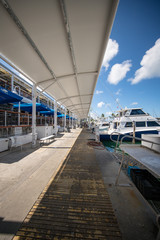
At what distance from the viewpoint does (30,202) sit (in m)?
1.96

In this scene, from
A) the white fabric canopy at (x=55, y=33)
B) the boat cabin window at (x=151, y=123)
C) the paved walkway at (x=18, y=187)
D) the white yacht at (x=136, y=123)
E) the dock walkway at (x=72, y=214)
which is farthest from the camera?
the boat cabin window at (x=151, y=123)

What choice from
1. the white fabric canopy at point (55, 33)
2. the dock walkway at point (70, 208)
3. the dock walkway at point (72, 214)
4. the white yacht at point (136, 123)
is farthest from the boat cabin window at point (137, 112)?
the dock walkway at point (72, 214)

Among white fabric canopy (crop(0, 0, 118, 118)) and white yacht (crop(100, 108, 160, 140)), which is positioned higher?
white fabric canopy (crop(0, 0, 118, 118))

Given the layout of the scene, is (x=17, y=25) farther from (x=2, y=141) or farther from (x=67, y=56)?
(x=2, y=141)

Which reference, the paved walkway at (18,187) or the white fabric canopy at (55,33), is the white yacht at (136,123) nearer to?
the white fabric canopy at (55,33)

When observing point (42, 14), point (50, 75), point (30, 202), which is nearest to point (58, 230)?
point (30, 202)

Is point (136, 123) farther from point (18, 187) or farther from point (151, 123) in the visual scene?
point (18, 187)

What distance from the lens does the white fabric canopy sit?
242 centimetres

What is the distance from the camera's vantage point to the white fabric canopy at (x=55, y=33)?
7.95ft

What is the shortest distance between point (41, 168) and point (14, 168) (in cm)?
102

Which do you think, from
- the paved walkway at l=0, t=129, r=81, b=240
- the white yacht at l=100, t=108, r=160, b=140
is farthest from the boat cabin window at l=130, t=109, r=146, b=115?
the paved walkway at l=0, t=129, r=81, b=240

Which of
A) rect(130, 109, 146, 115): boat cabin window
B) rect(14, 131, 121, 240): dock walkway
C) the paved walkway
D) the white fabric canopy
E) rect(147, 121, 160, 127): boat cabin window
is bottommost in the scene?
rect(14, 131, 121, 240): dock walkway

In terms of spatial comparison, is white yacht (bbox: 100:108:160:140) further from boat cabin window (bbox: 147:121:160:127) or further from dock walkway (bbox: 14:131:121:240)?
dock walkway (bbox: 14:131:121:240)

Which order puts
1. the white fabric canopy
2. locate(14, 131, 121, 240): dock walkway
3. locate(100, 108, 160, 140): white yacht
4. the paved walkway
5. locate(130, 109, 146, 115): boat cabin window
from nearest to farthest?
locate(14, 131, 121, 240): dock walkway, the paved walkway, the white fabric canopy, locate(100, 108, 160, 140): white yacht, locate(130, 109, 146, 115): boat cabin window
